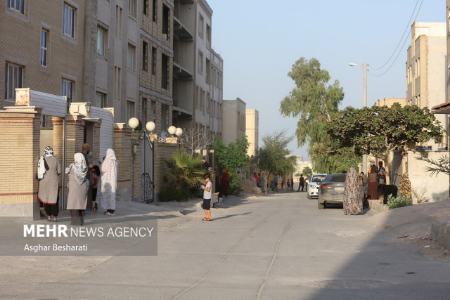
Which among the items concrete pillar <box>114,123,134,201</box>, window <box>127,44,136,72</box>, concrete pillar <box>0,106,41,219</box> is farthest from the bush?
window <box>127,44,136,72</box>

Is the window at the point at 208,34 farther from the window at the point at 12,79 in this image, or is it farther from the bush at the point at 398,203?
the bush at the point at 398,203

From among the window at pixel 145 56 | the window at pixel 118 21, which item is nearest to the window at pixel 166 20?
the window at pixel 145 56

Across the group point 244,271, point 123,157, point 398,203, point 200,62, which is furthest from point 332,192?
point 200,62

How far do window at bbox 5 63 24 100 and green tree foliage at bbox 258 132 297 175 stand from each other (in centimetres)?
4579

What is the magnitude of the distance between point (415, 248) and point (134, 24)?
87.2ft

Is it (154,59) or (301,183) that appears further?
(301,183)

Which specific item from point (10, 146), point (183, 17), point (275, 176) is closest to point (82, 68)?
point (10, 146)

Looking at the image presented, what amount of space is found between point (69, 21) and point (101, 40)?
13.7ft

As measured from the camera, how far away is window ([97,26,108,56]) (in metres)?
32.4

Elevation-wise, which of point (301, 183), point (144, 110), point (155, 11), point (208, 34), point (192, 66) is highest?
point (208, 34)

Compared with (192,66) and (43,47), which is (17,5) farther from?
(192,66)

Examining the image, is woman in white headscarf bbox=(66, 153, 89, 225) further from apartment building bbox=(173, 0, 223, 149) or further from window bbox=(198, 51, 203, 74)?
window bbox=(198, 51, 203, 74)

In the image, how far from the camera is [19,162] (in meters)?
16.6

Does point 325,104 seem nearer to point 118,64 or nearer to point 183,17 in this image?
point 183,17
